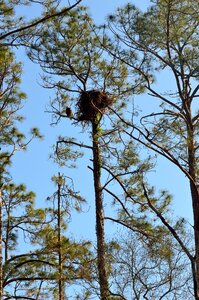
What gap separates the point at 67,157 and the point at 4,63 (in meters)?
1.95

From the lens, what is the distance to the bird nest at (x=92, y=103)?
919 centimetres

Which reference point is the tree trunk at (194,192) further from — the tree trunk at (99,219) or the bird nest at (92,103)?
the bird nest at (92,103)

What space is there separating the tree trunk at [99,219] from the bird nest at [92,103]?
16 centimetres

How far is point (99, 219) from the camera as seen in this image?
8859 mm

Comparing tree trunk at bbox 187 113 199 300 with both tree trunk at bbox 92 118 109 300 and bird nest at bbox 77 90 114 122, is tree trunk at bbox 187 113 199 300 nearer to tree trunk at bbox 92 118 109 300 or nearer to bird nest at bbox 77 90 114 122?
tree trunk at bbox 92 118 109 300

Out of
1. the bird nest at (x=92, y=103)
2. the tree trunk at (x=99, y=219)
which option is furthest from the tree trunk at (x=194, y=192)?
the bird nest at (x=92, y=103)

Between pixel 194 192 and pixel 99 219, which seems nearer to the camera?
pixel 194 192

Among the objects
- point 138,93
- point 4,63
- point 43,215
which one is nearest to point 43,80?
point 4,63

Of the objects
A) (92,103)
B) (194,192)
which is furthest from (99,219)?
(194,192)

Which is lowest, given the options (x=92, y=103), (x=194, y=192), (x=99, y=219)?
(x=194, y=192)

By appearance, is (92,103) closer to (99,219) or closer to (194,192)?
(99,219)

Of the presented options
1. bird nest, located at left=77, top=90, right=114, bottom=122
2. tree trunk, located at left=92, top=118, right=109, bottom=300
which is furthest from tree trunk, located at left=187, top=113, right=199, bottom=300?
bird nest, located at left=77, top=90, right=114, bottom=122

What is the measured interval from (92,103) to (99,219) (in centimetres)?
184

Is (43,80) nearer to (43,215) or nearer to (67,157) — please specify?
(67,157)
